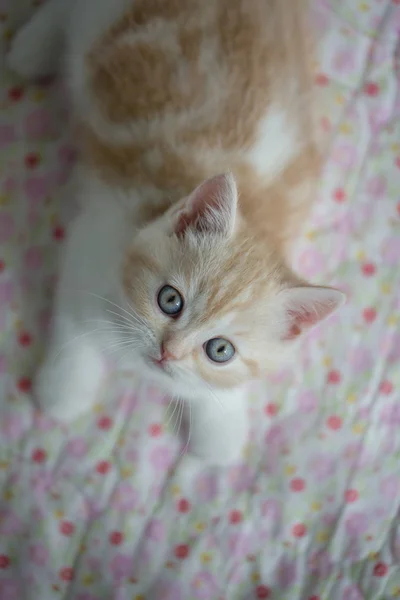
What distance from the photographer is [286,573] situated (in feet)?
4.80

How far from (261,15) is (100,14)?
386 millimetres

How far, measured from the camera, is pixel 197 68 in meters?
1.25

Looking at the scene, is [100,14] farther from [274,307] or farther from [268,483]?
[268,483]

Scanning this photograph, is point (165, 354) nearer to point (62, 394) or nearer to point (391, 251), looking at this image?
point (62, 394)

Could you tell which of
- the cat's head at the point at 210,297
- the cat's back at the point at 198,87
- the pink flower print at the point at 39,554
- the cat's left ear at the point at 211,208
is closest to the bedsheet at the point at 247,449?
the pink flower print at the point at 39,554

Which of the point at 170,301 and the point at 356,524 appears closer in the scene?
the point at 170,301

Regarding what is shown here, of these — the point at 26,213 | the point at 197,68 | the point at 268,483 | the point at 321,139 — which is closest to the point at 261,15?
the point at 197,68

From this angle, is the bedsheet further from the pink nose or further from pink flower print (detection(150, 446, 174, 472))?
the pink nose

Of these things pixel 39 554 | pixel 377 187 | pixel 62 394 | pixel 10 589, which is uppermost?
pixel 377 187

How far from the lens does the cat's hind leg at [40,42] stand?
1.51 meters

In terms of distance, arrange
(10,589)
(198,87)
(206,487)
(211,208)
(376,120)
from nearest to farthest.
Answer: (211,208), (198,87), (10,589), (206,487), (376,120)

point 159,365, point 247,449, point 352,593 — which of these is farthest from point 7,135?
point 352,593

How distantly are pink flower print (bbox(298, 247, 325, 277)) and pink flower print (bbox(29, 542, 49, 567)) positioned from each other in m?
0.94

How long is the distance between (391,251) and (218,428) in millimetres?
701
